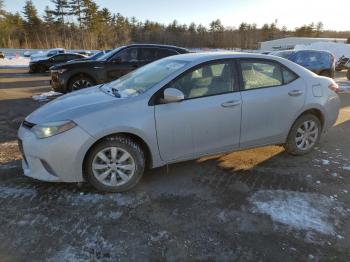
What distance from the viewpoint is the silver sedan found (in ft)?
11.6

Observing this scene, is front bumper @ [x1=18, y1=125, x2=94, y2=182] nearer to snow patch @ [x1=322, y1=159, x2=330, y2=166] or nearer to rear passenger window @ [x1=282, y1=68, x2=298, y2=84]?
rear passenger window @ [x1=282, y1=68, x2=298, y2=84]

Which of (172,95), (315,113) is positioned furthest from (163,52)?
(172,95)

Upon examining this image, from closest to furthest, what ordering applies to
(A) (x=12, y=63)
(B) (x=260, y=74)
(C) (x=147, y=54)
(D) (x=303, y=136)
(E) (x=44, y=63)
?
1. (B) (x=260, y=74)
2. (D) (x=303, y=136)
3. (C) (x=147, y=54)
4. (E) (x=44, y=63)
5. (A) (x=12, y=63)

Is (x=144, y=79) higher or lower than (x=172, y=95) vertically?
higher

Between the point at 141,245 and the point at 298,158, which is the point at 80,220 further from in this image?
the point at 298,158

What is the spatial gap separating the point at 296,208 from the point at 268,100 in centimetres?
159

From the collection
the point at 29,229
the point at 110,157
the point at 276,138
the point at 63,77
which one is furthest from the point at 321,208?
the point at 63,77

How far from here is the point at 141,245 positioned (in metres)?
2.87

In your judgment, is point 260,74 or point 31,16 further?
point 31,16

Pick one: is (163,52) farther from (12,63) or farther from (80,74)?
(12,63)

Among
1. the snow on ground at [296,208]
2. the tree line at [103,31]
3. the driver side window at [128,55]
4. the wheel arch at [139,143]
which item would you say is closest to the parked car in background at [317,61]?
the driver side window at [128,55]

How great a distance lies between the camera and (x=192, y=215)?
11.0 feet

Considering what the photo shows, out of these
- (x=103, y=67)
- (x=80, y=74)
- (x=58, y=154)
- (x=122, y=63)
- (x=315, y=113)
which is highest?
(x=122, y=63)

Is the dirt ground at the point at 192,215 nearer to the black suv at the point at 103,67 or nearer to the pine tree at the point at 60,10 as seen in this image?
the black suv at the point at 103,67
